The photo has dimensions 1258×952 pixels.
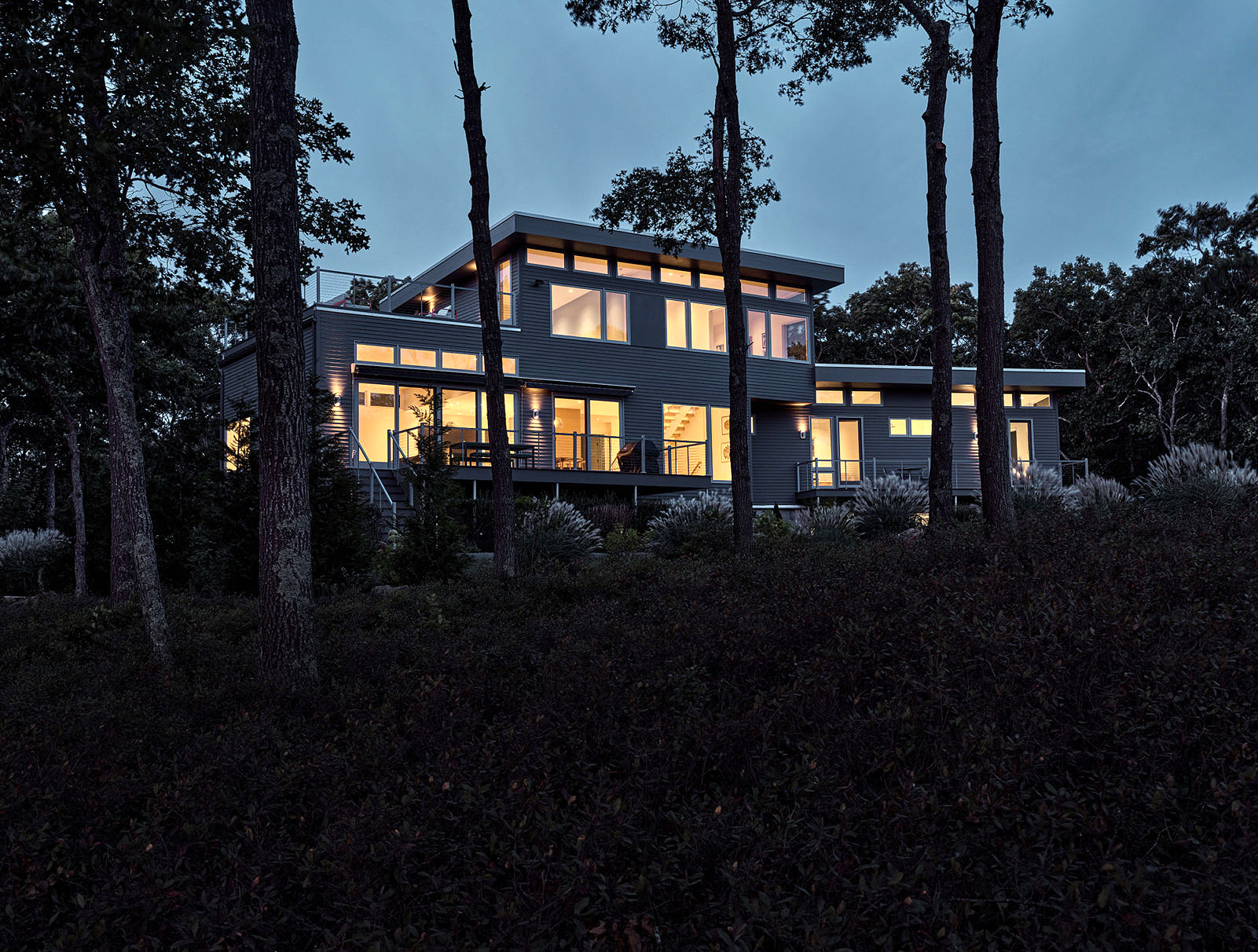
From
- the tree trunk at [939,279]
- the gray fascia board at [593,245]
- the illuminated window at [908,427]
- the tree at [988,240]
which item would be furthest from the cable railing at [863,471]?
the tree at [988,240]

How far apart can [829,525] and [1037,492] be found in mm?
3852

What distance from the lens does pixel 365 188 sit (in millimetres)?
173250

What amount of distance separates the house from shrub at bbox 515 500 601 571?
4.52 metres

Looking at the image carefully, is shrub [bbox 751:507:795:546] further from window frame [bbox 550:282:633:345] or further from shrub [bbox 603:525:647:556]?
window frame [bbox 550:282:633:345]

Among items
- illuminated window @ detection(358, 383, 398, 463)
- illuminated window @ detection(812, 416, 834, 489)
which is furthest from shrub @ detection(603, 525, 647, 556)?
illuminated window @ detection(812, 416, 834, 489)

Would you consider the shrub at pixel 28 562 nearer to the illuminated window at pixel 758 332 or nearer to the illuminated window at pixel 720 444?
the illuminated window at pixel 720 444

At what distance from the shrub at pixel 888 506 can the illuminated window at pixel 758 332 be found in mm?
11574

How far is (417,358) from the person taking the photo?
21.6m

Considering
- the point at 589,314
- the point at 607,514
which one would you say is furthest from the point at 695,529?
the point at 589,314

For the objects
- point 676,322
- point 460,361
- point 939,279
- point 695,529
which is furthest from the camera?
point 676,322

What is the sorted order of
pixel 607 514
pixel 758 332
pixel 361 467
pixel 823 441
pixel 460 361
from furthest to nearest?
pixel 823 441
pixel 758 332
pixel 460 361
pixel 361 467
pixel 607 514

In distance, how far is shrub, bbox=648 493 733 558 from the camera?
1262cm

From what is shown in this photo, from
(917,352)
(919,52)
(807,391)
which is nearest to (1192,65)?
(917,352)

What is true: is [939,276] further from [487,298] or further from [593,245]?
[593,245]
